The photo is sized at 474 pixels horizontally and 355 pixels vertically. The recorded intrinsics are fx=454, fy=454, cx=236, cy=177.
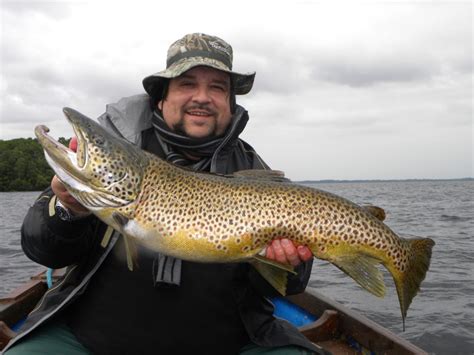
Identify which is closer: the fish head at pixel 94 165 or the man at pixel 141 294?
the fish head at pixel 94 165

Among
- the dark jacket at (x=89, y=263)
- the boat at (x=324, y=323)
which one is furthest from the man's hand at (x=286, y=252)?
the boat at (x=324, y=323)

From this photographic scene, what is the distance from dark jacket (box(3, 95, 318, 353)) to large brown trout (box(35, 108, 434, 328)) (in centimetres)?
39

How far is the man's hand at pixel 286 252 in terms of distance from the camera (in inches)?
130

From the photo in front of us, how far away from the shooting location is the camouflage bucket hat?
13.2 ft

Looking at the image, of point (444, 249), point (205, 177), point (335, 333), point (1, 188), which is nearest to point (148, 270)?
point (205, 177)

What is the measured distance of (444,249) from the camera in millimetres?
14820

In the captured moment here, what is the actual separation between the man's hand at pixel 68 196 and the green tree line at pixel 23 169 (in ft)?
242

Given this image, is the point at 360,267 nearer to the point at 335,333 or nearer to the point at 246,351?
the point at 246,351

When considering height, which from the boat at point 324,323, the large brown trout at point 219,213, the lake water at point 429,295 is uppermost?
the large brown trout at point 219,213

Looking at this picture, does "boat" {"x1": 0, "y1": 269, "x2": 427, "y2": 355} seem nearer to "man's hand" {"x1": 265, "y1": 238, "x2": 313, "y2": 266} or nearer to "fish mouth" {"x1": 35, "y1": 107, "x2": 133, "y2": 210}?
"man's hand" {"x1": 265, "y1": 238, "x2": 313, "y2": 266}

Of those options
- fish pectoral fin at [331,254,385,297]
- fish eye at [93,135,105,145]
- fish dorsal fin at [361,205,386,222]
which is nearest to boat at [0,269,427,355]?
fish pectoral fin at [331,254,385,297]

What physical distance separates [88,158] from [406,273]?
255 cm

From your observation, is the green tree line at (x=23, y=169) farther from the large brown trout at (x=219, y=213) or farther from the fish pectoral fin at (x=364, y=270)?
the fish pectoral fin at (x=364, y=270)

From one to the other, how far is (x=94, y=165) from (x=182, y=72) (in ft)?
4.16
